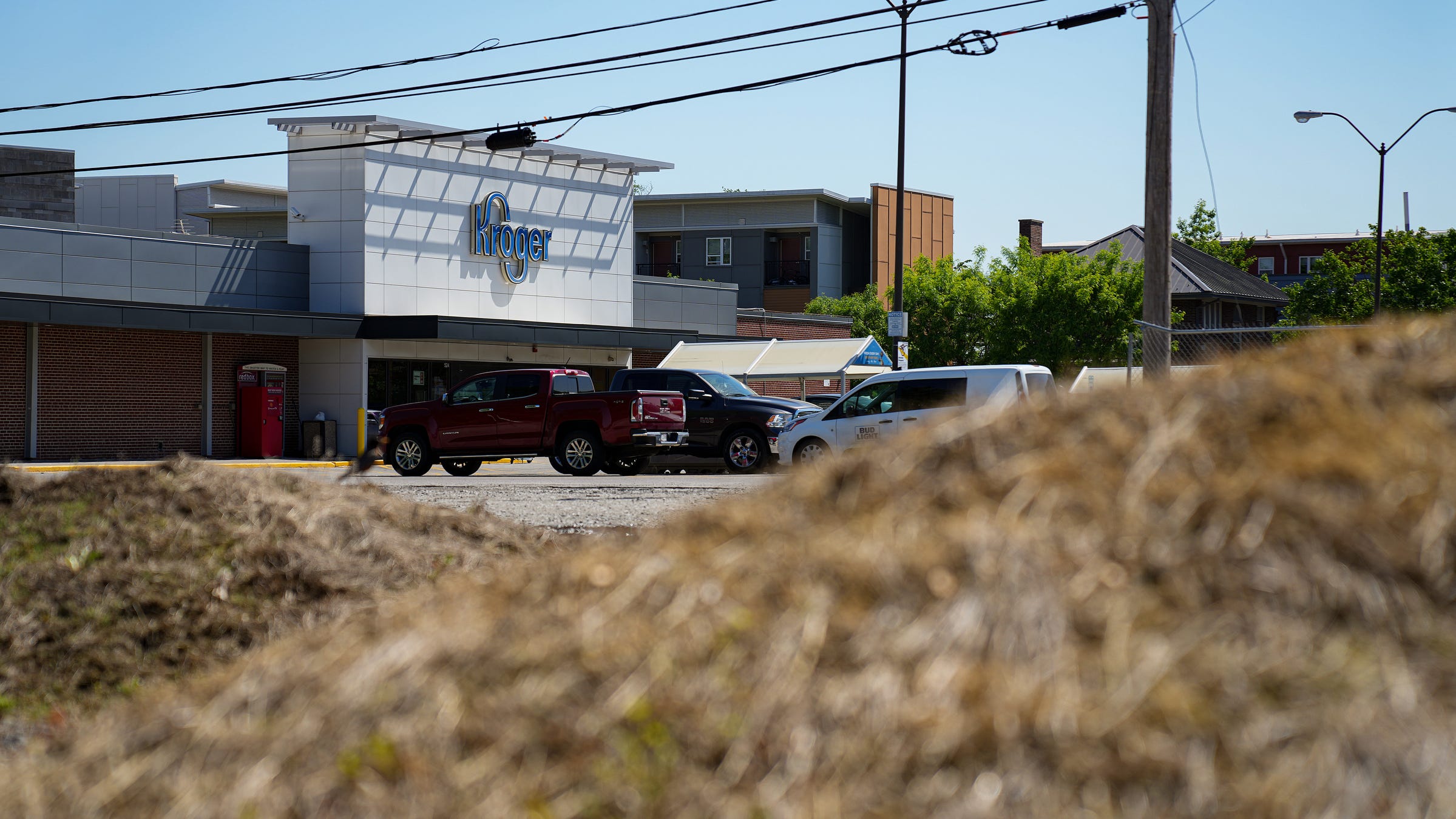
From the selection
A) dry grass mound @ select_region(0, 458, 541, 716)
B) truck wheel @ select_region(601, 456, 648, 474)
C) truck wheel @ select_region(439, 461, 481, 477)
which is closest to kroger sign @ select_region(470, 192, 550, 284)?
truck wheel @ select_region(439, 461, 481, 477)

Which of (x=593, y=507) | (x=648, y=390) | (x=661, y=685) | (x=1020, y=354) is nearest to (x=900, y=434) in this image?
(x=661, y=685)

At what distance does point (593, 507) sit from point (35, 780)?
1103cm

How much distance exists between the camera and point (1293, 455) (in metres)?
2.88

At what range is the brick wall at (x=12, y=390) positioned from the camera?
1080 inches

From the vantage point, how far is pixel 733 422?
22297mm

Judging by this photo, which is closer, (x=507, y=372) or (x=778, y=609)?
(x=778, y=609)

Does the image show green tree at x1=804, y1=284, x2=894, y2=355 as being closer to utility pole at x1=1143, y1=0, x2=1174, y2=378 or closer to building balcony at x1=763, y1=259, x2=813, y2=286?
building balcony at x1=763, y1=259, x2=813, y2=286

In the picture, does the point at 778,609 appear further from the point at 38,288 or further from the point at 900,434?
the point at 38,288

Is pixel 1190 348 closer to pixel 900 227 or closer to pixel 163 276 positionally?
pixel 900 227

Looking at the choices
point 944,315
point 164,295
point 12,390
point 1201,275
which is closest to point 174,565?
point 12,390

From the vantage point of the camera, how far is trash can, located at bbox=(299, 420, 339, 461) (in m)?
32.0

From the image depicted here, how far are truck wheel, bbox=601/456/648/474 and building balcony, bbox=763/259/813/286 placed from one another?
134 feet

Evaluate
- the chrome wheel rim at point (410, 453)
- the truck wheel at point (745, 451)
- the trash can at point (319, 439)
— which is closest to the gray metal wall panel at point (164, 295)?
the trash can at point (319, 439)

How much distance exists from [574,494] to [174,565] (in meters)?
10.4
